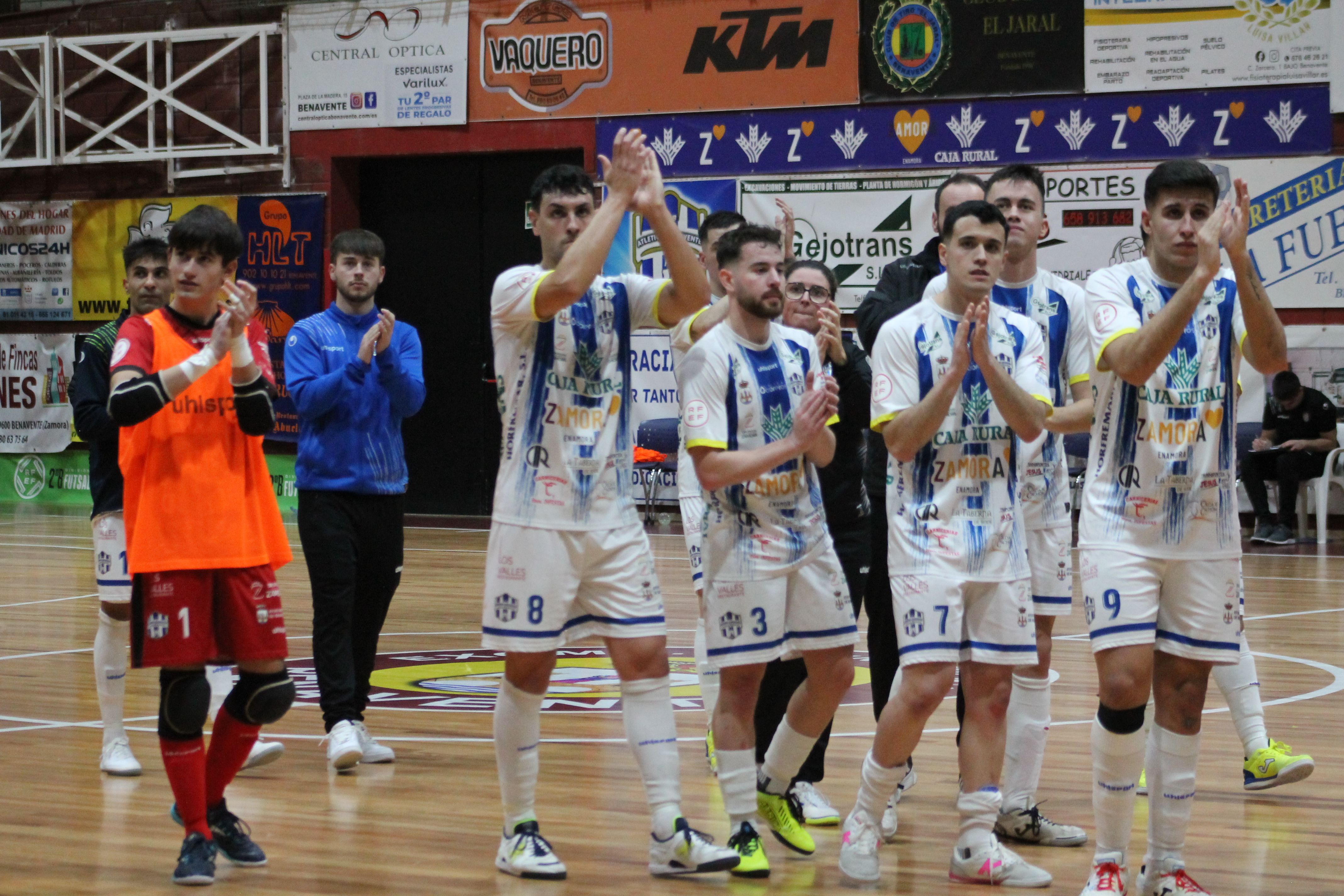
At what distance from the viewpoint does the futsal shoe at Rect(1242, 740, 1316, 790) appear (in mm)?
5555

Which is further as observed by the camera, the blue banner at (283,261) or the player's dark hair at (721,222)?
the blue banner at (283,261)

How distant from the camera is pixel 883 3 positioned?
15.7 metres

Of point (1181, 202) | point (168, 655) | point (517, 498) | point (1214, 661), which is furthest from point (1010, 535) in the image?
point (168, 655)

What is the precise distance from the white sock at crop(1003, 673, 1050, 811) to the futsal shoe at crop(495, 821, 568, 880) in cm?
152

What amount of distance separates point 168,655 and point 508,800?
1087mm

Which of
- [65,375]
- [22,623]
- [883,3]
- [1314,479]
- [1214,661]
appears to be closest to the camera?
[1214,661]

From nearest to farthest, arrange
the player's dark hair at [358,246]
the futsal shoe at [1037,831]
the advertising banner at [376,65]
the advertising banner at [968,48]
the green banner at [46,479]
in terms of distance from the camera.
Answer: the futsal shoe at [1037,831]
the player's dark hair at [358,246]
the advertising banner at [968,48]
the advertising banner at [376,65]
the green banner at [46,479]

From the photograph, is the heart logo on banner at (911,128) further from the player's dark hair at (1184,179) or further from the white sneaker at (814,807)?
the player's dark hair at (1184,179)

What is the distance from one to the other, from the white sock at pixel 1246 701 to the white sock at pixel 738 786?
6.58 ft

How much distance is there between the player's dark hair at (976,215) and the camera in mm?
4562

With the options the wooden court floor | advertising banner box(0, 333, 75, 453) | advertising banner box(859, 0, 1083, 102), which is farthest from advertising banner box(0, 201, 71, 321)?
the wooden court floor

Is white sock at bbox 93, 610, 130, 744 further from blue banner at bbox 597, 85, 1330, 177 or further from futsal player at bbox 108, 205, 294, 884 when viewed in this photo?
blue banner at bbox 597, 85, 1330, 177

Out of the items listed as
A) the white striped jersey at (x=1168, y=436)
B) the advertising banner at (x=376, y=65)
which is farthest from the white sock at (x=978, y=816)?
the advertising banner at (x=376, y=65)

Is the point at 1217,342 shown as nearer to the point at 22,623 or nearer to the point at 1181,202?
the point at 1181,202
